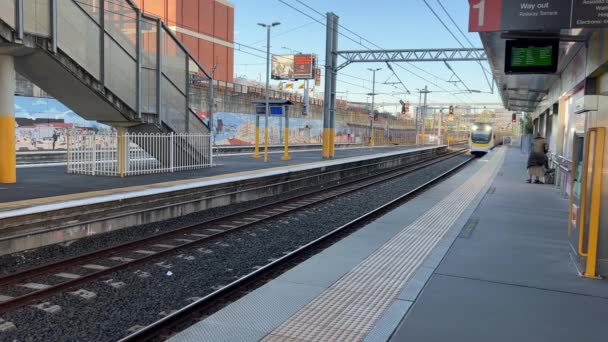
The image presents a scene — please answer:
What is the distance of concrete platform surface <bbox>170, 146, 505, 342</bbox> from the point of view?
4.36 metres

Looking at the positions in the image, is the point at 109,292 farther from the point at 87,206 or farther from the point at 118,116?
the point at 118,116

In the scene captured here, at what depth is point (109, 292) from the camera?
239 inches

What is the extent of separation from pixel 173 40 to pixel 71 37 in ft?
16.0

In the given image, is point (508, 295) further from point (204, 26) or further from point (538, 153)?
point (204, 26)

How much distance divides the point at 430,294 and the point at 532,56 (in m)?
7.75

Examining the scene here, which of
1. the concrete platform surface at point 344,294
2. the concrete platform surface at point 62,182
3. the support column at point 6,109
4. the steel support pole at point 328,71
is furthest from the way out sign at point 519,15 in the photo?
the steel support pole at point 328,71

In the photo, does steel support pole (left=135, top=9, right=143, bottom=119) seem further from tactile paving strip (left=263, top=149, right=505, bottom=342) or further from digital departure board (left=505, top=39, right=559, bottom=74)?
digital departure board (left=505, top=39, right=559, bottom=74)

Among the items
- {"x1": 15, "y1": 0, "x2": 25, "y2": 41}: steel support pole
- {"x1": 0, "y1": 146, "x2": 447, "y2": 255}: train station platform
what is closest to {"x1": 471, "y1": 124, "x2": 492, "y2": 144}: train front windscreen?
{"x1": 0, "y1": 146, "x2": 447, "y2": 255}: train station platform

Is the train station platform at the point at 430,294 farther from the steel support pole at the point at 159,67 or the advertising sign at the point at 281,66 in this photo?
the advertising sign at the point at 281,66

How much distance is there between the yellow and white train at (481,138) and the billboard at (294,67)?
847 inches

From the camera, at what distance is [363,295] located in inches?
213

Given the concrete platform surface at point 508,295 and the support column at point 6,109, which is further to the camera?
the support column at point 6,109

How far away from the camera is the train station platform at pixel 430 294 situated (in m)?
4.30

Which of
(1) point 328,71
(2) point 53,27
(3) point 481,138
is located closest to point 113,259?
(2) point 53,27
